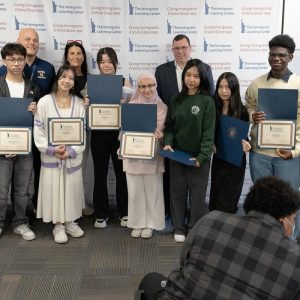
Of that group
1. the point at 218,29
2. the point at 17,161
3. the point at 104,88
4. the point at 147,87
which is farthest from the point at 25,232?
the point at 218,29

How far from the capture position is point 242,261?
1.67 meters

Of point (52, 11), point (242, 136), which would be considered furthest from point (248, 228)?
point (52, 11)

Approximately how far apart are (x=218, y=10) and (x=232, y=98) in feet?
4.52

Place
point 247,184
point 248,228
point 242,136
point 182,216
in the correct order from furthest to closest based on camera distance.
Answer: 1. point 247,184
2. point 182,216
3. point 242,136
4. point 248,228

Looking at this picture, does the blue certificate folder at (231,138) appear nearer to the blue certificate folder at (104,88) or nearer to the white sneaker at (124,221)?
the blue certificate folder at (104,88)

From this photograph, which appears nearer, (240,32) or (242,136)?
(242,136)

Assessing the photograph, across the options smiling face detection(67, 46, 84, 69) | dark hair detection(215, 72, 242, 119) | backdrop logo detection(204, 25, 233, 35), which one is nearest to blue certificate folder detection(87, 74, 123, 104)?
smiling face detection(67, 46, 84, 69)

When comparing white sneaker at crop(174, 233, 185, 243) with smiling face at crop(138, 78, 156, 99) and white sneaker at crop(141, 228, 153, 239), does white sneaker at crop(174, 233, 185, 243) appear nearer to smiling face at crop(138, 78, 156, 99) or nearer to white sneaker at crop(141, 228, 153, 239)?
white sneaker at crop(141, 228, 153, 239)

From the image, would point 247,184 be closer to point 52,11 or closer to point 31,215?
point 31,215

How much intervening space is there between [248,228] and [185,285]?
1.19 feet

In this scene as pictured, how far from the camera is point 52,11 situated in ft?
14.0

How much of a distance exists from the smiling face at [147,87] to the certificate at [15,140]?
0.99 metres

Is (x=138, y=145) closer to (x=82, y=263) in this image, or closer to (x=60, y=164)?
(x=60, y=164)

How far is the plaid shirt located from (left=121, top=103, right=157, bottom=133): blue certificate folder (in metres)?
1.79
